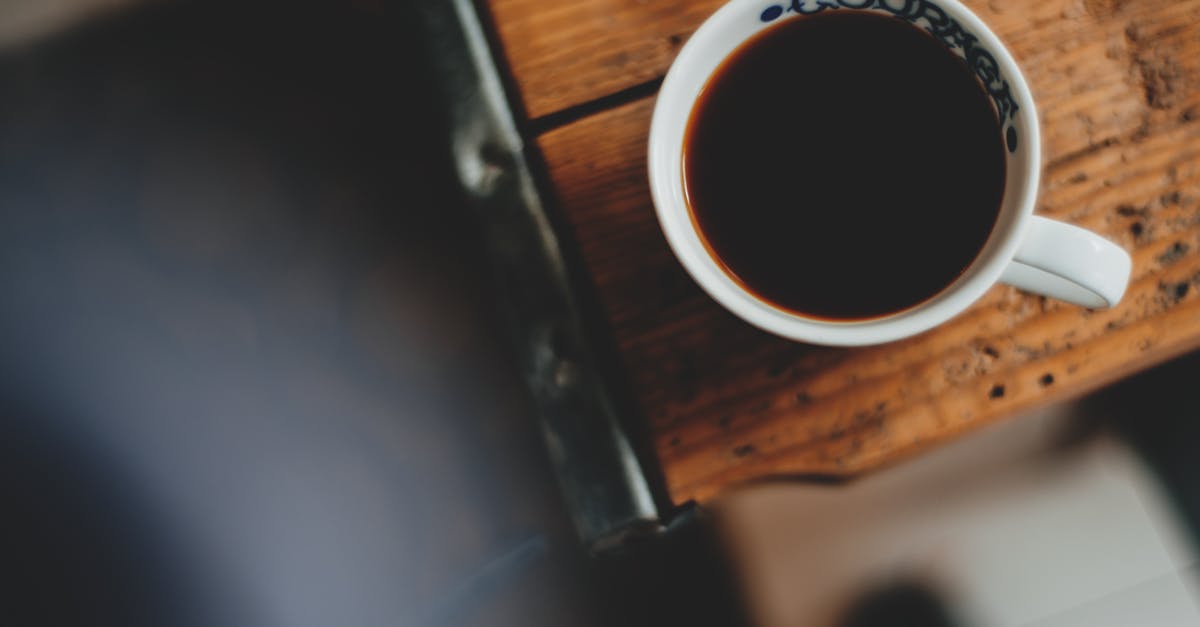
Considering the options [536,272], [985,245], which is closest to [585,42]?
[536,272]

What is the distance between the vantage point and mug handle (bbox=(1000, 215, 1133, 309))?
0.38m

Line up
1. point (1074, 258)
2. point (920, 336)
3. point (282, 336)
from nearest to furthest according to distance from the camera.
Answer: point (1074, 258) → point (920, 336) → point (282, 336)

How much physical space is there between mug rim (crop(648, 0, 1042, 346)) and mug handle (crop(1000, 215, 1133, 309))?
0.01 m

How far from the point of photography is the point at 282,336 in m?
0.93

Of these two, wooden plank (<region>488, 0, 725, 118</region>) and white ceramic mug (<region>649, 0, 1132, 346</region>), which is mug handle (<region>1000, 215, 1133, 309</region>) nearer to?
white ceramic mug (<region>649, 0, 1132, 346</region>)

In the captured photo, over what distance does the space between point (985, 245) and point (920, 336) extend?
102mm

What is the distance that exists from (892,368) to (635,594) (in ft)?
1.62

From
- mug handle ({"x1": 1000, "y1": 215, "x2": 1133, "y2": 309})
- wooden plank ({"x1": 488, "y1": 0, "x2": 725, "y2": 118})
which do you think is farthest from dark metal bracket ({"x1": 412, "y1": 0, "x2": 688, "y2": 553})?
mug handle ({"x1": 1000, "y1": 215, "x2": 1133, "y2": 309})

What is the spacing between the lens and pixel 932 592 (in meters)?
0.79

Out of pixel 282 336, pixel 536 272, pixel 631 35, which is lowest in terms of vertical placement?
pixel 282 336

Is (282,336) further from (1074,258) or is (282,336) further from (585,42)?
(1074,258)

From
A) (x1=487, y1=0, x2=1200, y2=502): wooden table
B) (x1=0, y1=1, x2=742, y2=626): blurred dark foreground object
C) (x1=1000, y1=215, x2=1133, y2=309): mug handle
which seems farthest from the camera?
(x1=0, y1=1, x2=742, y2=626): blurred dark foreground object

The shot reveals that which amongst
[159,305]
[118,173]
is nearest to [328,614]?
[159,305]

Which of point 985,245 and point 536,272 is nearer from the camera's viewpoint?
point 985,245
